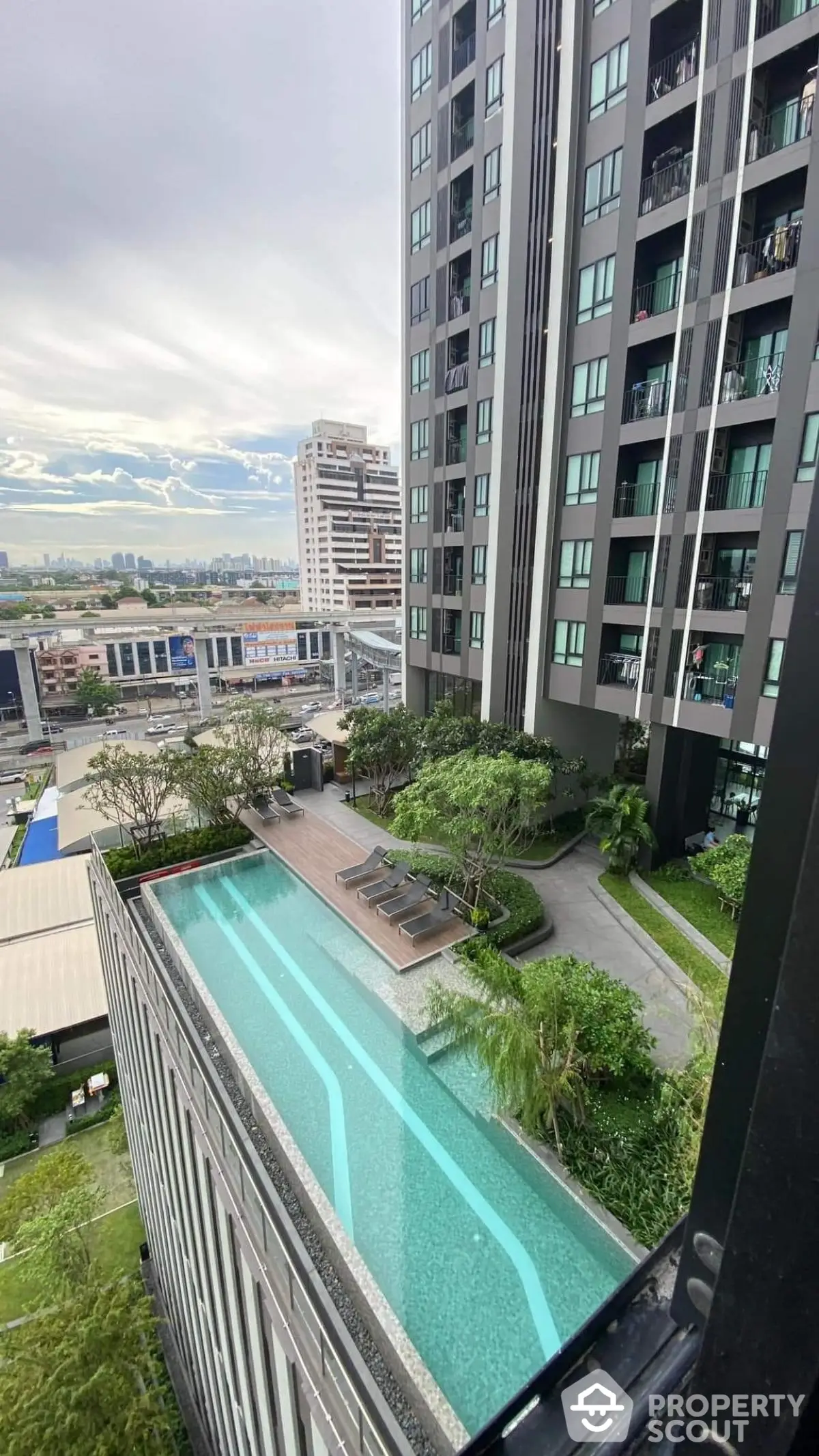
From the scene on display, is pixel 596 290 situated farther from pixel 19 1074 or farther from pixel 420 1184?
pixel 19 1074

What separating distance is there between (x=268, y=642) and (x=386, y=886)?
41665 mm

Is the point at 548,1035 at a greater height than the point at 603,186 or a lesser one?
lesser

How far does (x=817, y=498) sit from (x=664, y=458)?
12.3m

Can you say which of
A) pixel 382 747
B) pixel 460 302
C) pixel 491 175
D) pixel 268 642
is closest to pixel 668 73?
pixel 491 175

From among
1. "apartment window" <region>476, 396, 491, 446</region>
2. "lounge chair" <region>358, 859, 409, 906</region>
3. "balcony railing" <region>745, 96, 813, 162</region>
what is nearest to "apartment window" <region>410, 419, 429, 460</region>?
"apartment window" <region>476, 396, 491, 446</region>

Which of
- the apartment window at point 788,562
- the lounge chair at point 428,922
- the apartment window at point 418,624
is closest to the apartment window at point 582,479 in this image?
the apartment window at point 788,562

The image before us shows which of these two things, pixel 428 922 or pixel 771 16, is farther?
pixel 428 922

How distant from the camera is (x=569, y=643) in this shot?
530 inches

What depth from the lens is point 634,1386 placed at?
3.38 feet

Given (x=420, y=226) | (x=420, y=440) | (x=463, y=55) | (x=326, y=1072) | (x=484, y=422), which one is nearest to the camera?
(x=326, y=1072)

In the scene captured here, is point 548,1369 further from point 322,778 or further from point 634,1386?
point 322,778

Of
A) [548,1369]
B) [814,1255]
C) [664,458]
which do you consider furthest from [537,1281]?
[664,458]

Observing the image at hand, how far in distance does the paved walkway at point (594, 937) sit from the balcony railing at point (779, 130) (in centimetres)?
1260

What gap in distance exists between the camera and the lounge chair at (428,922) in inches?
366
